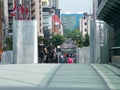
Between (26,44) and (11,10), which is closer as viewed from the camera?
(26,44)

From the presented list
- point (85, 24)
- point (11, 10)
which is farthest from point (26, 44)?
point (85, 24)

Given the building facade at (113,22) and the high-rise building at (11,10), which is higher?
the high-rise building at (11,10)

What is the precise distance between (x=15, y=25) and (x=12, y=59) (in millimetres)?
2878

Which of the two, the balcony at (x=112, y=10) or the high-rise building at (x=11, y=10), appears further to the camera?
the high-rise building at (x=11, y=10)

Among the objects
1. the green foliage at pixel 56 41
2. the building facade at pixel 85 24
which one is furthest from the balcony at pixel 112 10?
the building facade at pixel 85 24

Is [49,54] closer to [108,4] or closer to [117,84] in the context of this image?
Result: [108,4]

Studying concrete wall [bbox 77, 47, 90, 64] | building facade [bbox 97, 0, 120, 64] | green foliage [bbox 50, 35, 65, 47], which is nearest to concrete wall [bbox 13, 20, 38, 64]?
building facade [bbox 97, 0, 120, 64]

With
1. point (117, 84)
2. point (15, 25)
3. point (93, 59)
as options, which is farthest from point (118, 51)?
point (117, 84)

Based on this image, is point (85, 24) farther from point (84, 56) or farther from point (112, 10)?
point (112, 10)

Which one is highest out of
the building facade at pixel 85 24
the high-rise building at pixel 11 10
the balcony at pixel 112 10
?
the high-rise building at pixel 11 10

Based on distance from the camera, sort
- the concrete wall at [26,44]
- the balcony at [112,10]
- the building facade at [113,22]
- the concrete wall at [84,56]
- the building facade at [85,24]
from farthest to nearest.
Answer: the building facade at [85,24] → the concrete wall at [84,56] → the concrete wall at [26,44] → the building facade at [113,22] → the balcony at [112,10]

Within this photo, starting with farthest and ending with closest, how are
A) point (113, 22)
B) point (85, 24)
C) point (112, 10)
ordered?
1. point (85, 24)
2. point (113, 22)
3. point (112, 10)

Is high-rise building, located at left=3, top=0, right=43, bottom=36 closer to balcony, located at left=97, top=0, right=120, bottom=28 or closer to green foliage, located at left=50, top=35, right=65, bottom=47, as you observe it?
green foliage, located at left=50, top=35, right=65, bottom=47

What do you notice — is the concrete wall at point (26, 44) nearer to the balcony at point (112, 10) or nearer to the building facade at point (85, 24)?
the balcony at point (112, 10)
